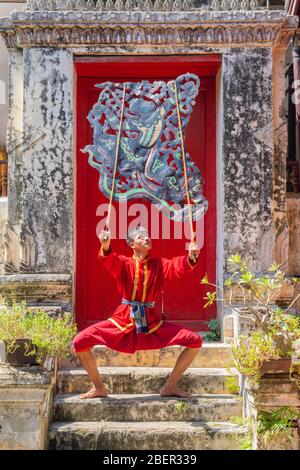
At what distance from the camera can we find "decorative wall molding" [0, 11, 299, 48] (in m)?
7.05

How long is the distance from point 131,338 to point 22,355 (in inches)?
40.6

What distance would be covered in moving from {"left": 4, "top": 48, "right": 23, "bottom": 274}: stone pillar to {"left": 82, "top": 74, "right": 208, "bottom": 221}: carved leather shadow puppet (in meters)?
0.85

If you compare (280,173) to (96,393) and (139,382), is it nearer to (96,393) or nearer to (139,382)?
(139,382)

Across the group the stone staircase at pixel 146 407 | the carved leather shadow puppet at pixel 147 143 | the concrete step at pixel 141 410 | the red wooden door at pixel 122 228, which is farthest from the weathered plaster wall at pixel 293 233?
the concrete step at pixel 141 410

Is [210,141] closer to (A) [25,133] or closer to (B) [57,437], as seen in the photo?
(A) [25,133]

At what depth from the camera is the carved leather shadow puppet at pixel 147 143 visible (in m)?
6.96

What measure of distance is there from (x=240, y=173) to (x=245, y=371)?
2471 mm

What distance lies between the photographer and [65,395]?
20.5ft

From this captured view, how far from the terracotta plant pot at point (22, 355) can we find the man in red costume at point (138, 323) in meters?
0.49

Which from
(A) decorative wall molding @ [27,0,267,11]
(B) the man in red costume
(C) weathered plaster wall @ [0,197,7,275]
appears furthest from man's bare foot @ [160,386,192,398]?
(A) decorative wall molding @ [27,0,267,11]

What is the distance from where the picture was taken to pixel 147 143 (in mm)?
7035

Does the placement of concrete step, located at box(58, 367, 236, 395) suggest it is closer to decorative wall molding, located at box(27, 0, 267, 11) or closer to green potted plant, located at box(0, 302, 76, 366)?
green potted plant, located at box(0, 302, 76, 366)

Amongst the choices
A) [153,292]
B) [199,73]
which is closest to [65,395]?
[153,292]

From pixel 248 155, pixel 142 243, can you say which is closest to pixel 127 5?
pixel 248 155
